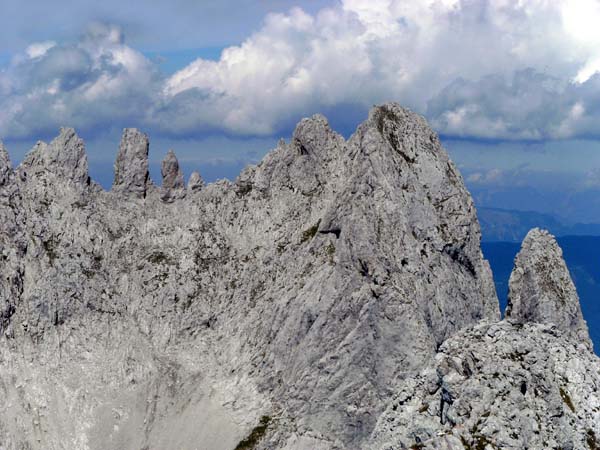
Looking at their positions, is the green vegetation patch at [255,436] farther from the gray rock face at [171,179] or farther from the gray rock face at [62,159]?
the gray rock face at [62,159]

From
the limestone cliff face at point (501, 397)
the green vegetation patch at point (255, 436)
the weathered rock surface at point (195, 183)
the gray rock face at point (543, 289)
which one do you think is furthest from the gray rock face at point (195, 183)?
the limestone cliff face at point (501, 397)

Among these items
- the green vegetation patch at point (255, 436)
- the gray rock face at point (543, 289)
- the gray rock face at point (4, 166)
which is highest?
the gray rock face at point (4, 166)

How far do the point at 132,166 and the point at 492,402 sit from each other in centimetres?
14308

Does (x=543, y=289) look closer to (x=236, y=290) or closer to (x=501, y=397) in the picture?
(x=236, y=290)

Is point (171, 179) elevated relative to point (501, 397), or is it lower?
elevated

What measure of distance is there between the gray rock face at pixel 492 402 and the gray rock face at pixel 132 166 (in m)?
134

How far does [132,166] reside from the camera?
175 meters

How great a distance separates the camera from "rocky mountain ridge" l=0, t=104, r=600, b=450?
144250mm

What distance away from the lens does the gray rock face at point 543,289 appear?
135 m

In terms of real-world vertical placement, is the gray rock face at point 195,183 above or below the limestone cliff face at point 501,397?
above

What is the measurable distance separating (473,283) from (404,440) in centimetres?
12179

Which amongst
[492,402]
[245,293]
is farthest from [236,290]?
[492,402]

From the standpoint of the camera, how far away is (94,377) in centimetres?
14988

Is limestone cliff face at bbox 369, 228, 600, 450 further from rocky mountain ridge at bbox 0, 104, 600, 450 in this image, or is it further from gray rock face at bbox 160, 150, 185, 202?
gray rock face at bbox 160, 150, 185, 202
